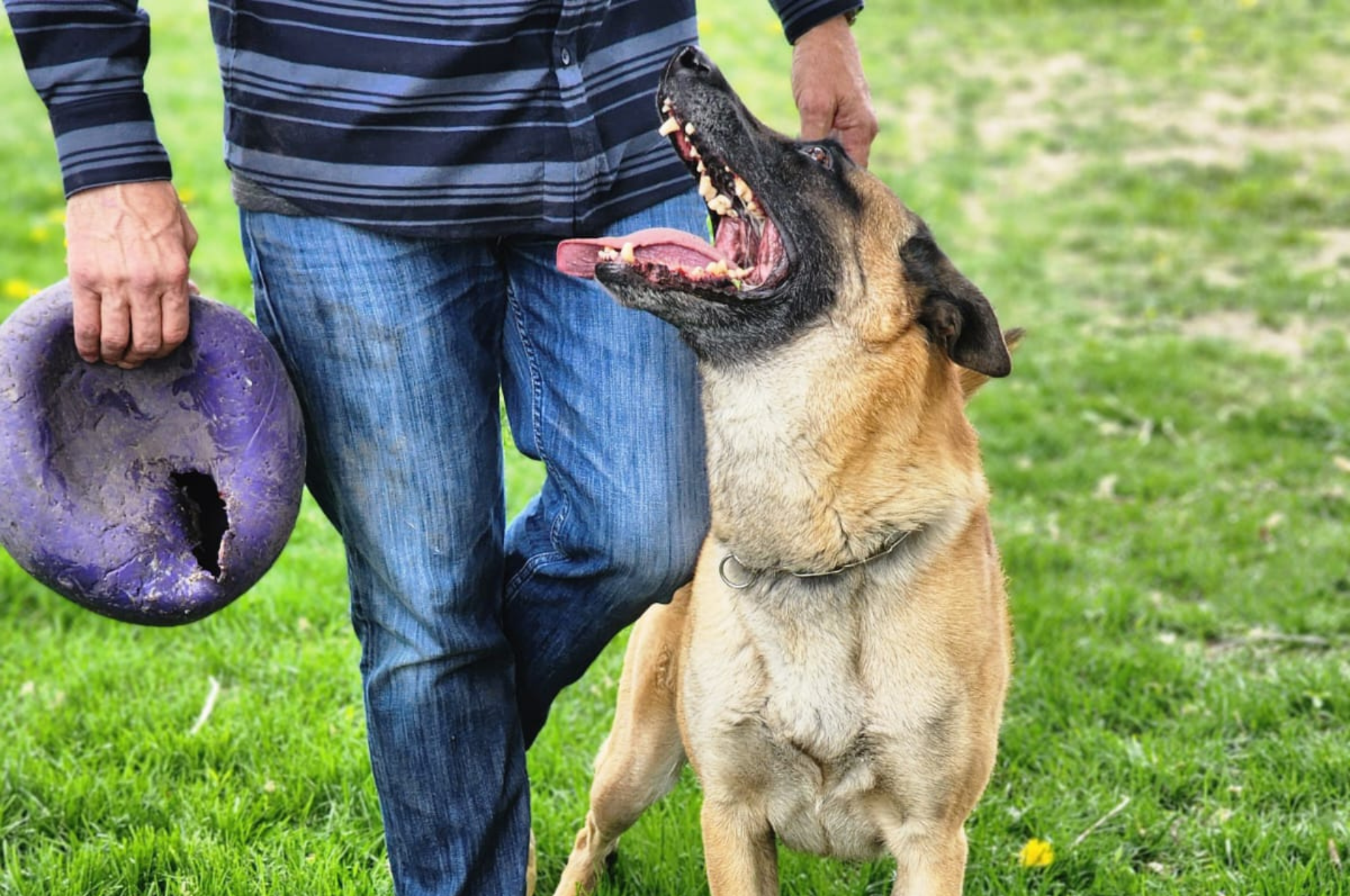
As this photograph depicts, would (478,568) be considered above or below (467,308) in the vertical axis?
below

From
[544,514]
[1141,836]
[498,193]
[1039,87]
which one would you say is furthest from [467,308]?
[1039,87]

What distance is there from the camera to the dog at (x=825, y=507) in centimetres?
268

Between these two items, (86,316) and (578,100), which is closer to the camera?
(86,316)

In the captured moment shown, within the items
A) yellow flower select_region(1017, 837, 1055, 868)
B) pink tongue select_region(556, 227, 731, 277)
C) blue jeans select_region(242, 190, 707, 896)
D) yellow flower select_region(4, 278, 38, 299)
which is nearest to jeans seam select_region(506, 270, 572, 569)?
blue jeans select_region(242, 190, 707, 896)

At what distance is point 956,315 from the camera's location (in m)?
2.72

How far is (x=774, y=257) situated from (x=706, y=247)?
130mm

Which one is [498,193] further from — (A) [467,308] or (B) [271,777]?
(B) [271,777]

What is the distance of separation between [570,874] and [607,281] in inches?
54.7

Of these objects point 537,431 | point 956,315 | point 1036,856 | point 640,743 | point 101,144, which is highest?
point 101,144

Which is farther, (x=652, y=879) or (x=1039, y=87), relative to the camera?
(x=1039, y=87)

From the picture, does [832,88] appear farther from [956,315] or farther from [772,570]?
[772,570]

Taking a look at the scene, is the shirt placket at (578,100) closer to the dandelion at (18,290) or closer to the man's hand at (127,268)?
the man's hand at (127,268)

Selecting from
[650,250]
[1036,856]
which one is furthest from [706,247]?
[1036,856]

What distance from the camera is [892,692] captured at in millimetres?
2666
